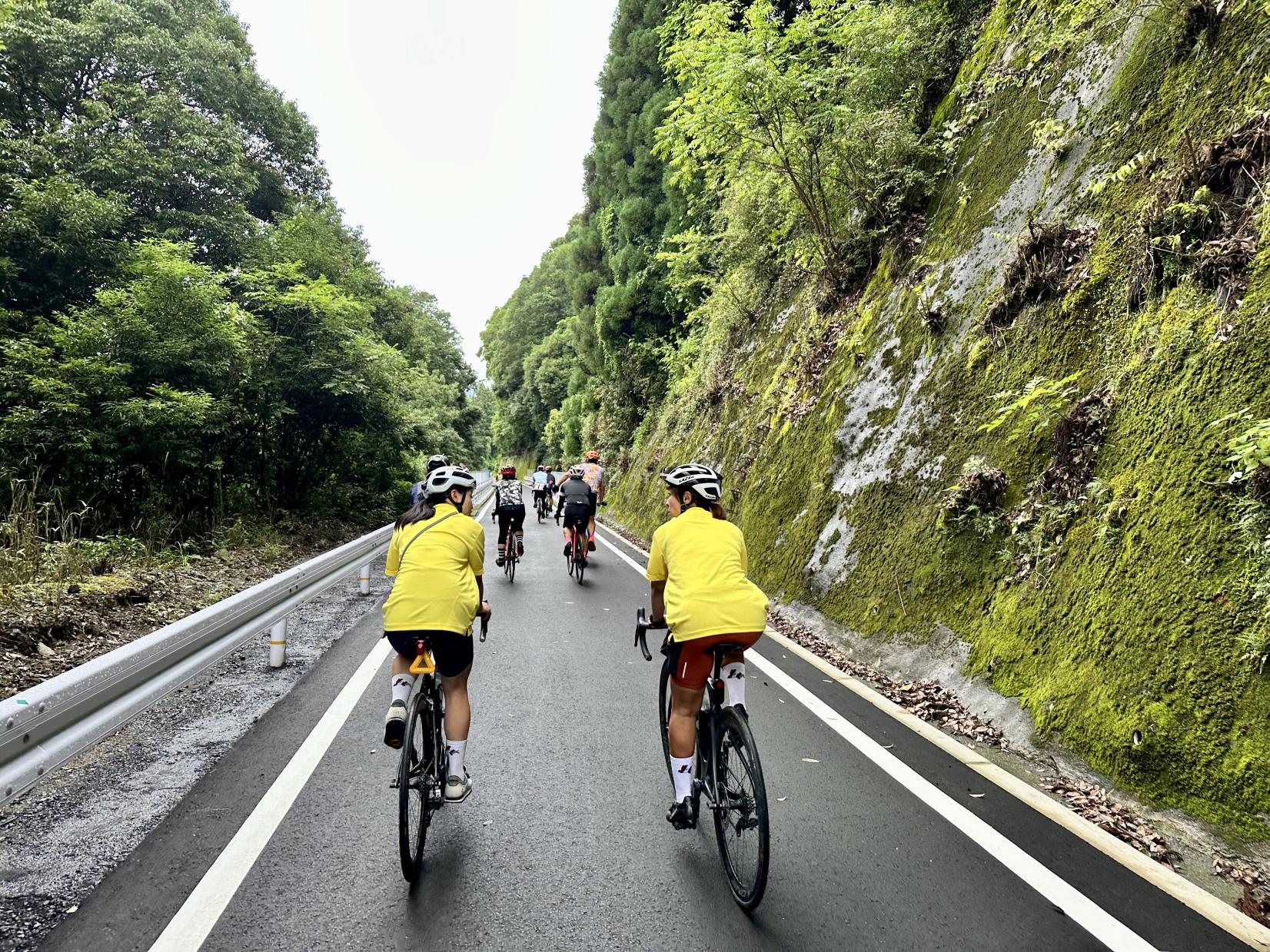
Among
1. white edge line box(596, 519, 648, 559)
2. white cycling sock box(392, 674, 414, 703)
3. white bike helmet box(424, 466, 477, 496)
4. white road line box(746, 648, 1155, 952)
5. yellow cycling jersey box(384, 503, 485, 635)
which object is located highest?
white bike helmet box(424, 466, 477, 496)

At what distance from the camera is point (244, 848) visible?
311 cm

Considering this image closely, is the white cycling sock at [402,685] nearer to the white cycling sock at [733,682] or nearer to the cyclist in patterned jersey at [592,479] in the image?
the white cycling sock at [733,682]

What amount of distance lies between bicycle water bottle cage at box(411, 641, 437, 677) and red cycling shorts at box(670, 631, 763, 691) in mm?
1215

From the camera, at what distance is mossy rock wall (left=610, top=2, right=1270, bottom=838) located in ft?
12.0

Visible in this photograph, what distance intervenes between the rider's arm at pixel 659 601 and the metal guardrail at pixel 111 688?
2.82 m

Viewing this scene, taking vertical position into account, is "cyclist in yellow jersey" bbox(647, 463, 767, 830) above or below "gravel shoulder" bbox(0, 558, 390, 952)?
above

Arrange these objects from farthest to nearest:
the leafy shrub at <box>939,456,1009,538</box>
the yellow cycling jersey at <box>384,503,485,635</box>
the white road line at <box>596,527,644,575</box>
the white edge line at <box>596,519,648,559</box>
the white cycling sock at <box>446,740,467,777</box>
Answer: the white edge line at <box>596,519,648,559</box> < the white road line at <box>596,527,644,575</box> < the leafy shrub at <box>939,456,1009,538</box> < the white cycling sock at <box>446,740,467,777</box> < the yellow cycling jersey at <box>384,503,485,635</box>

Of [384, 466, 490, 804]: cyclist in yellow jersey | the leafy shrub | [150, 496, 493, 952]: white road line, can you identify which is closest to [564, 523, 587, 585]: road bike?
[150, 496, 493, 952]: white road line

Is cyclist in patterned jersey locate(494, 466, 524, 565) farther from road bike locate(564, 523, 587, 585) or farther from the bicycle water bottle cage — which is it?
the bicycle water bottle cage

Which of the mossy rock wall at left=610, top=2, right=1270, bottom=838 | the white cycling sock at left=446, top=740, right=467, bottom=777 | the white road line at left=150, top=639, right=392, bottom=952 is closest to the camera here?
the white road line at left=150, top=639, right=392, bottom=952

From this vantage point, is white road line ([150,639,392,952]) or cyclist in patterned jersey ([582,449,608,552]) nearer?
white road line ([150,639,392,952])

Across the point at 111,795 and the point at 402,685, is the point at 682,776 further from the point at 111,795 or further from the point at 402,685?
the point at 111,795

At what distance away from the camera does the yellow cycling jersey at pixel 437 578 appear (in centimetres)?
331

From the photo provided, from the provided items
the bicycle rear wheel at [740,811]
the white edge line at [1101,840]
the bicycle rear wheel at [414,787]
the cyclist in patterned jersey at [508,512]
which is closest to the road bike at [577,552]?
the cyclist in patterned jersey at [508,512]
